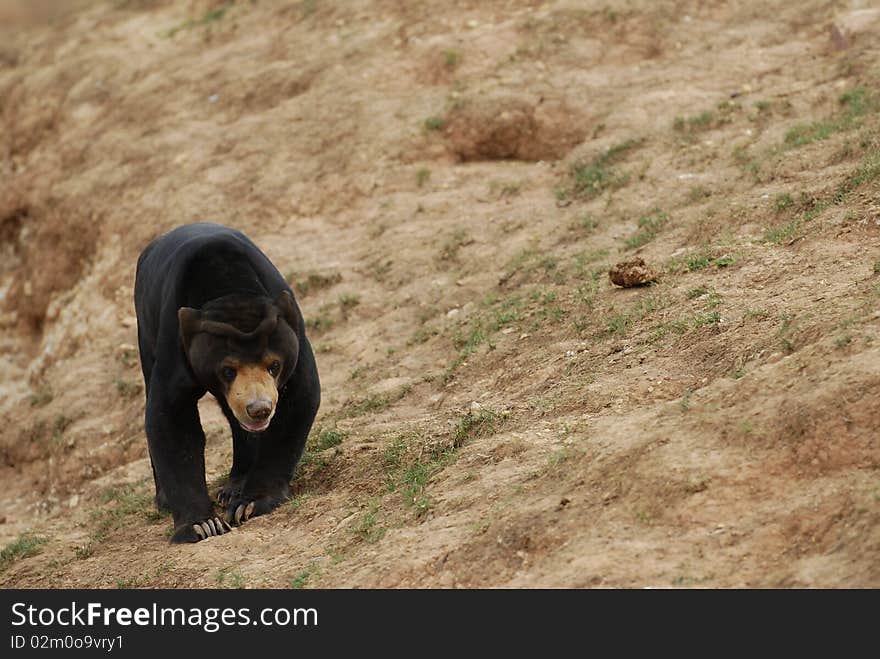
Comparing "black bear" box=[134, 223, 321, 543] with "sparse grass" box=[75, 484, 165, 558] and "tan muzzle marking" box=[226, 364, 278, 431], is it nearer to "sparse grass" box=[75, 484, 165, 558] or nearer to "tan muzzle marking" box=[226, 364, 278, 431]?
"tan muzzle marking" box=[226, 364, 278, 431]

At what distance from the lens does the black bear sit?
221 inches

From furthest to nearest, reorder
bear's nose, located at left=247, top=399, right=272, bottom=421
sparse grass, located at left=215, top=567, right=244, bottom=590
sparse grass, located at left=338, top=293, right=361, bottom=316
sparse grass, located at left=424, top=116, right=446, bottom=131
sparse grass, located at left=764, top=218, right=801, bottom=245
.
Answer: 1. sparse grass, located at left=424, top=116, right=446, bottom=131
2. sparse grass, located at left=338, top=293, right=361, bottom=316
3. sparse grass, located at left=764, top=218, right=801, bottom=245
4. bear's nose, located at left=247, top=399, right=272, bottom=421
5. sparse grass, located at left=215, top=567, right=244, bottom=590

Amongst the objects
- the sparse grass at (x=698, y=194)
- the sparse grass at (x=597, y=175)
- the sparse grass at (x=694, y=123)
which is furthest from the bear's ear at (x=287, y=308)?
the sparse grass at (x=694, y=123)

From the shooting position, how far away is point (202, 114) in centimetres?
1320

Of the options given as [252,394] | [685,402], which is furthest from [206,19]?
[685,402]

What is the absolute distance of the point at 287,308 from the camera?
5.85 metres

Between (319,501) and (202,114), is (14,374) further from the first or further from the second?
(319,501)

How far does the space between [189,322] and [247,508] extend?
103 centimetres

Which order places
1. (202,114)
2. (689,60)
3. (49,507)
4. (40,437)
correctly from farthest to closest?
(202,114), (689,60), (40,437), (49,507)

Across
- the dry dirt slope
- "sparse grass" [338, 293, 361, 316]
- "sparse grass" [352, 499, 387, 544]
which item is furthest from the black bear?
"sparse grass" [338, 293, 361, 316]

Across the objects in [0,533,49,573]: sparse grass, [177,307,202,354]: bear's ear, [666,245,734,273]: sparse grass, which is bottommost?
[0,533,49,573]: sparse grass

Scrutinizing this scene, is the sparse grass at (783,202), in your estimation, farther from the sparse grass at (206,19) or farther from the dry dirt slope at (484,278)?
the sparse grass at (206,19)

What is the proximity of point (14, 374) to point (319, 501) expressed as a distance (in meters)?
6.67
